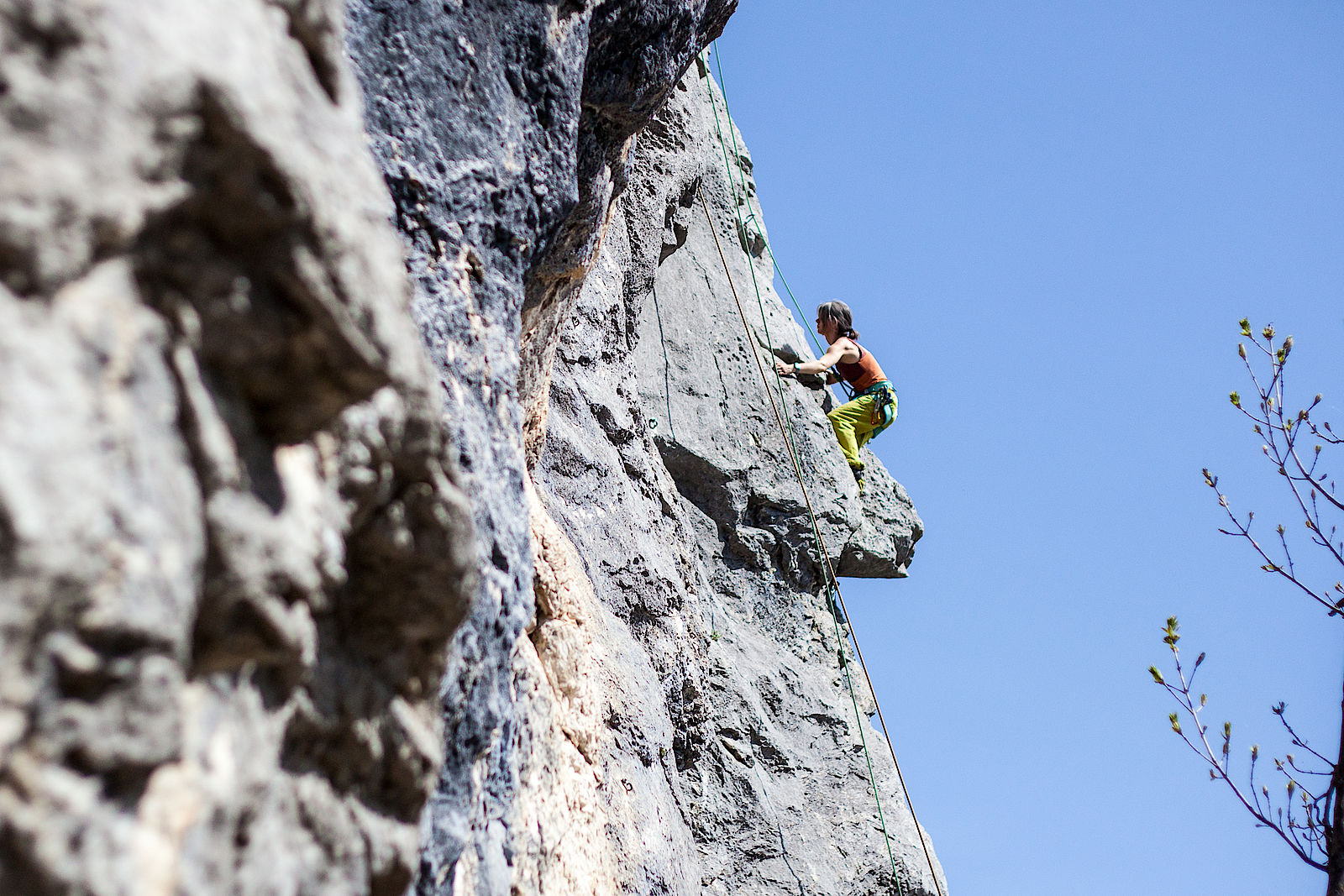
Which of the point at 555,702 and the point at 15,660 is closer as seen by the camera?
the point at 15,660

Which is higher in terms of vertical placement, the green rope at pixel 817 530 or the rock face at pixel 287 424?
the green rope at pixel 817 530

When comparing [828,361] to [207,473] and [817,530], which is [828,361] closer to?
[817,530]

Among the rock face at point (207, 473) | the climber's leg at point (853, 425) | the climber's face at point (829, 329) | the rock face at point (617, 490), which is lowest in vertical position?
the rock face at point (207, 473)

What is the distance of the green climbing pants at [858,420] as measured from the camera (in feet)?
22.4

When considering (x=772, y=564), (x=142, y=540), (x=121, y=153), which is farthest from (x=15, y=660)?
(x=772, y=564)

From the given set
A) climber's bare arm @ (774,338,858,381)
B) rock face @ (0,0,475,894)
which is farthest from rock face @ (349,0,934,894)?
rock face @ (0,0,475,894)

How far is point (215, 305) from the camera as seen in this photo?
3.53 feet

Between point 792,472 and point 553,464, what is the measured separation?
225cm

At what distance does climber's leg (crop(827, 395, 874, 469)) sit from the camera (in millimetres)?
6832

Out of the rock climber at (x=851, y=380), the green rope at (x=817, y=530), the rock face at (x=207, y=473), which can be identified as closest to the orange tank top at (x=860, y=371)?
the rock climber at (x=851, y=380)

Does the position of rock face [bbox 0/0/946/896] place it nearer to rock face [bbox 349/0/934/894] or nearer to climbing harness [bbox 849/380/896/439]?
rock face [bbox 349/0/934/894]

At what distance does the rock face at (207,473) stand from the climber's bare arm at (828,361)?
532 centimetres

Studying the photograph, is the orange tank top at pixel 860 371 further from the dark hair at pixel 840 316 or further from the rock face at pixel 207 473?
the rock face at pixel 207 473

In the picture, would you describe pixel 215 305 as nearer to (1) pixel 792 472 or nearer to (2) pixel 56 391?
(2) pixel 56 391
